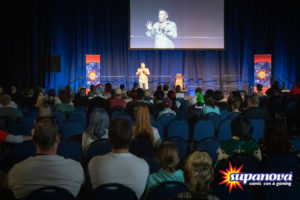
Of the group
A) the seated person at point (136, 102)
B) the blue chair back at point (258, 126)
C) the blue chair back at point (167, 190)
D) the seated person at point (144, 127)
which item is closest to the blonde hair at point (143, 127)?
the seated person at point (144, 127)

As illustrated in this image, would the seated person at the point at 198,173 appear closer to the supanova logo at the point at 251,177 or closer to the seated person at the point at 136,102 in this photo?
the supanova logo at the point at 251,177

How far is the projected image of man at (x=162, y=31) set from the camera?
15832 mm

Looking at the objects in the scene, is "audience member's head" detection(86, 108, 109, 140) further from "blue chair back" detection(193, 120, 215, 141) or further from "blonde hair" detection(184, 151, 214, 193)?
"blonde hair" detection(184, 151, 214, 193)

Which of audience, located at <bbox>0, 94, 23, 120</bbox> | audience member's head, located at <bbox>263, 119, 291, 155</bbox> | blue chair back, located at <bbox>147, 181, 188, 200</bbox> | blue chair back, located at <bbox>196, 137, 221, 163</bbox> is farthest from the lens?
audience, located at <bbox>0, 94, 23, 120</bbox>

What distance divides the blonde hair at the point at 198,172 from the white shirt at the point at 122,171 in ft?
2.14

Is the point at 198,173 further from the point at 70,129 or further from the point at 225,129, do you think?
the point at 225,129

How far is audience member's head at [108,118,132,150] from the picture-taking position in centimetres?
303

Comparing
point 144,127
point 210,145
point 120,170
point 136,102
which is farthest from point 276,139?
point 136,102

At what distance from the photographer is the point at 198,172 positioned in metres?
2.27

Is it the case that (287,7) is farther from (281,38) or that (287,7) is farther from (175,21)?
(175,21)

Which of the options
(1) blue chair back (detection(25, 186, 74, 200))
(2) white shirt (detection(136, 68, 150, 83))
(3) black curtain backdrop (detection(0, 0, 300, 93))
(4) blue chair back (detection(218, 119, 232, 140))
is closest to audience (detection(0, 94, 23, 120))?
(4) blue chair back (detection(218, 119, 232, 140))

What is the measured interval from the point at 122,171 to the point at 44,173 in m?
0.63

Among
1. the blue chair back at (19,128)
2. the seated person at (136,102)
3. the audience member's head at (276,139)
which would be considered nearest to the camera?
the audience member's head at (276,139)

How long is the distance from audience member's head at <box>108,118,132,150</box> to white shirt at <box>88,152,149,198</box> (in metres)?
0.11
